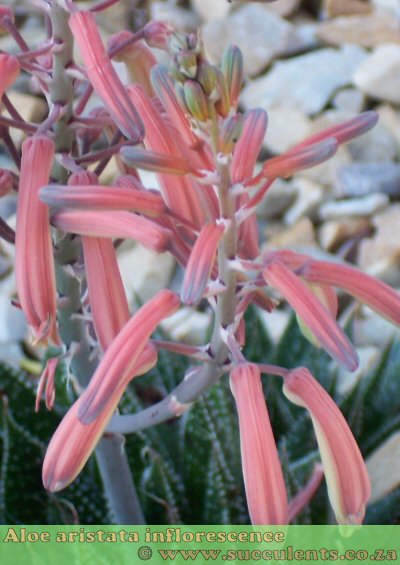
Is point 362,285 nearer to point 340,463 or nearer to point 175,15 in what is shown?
point 340,463

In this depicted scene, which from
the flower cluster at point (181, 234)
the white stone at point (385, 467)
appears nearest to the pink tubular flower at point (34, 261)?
the flower cluster at point (181, 234)

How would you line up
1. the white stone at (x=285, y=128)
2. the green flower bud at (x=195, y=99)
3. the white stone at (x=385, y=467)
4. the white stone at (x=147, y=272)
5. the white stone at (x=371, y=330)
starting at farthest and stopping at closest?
the white stone at (x=285, y=128) < the white stone at (x=147, y=272) < the white stone at (x=371, y=330) < the white stone at (x=385, y=467) < the green flower bud at (x=195, y=99)

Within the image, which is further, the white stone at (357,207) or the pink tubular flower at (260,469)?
the white stone at (357,207)

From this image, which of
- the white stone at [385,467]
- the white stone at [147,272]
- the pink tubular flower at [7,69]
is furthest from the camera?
the white stone at [147,272]

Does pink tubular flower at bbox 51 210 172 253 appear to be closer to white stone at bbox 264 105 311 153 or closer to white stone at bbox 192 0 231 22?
white stone at bbox 264 105 311 153

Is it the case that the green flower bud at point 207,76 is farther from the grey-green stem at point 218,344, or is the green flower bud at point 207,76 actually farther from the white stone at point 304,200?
the white stone at point 304,200

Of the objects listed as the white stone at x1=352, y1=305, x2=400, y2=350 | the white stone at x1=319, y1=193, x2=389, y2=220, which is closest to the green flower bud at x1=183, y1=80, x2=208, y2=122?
the white stone at x1=352, y1=305, x2=400, y2=350

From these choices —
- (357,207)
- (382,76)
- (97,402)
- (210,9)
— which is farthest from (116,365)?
(210,9)
